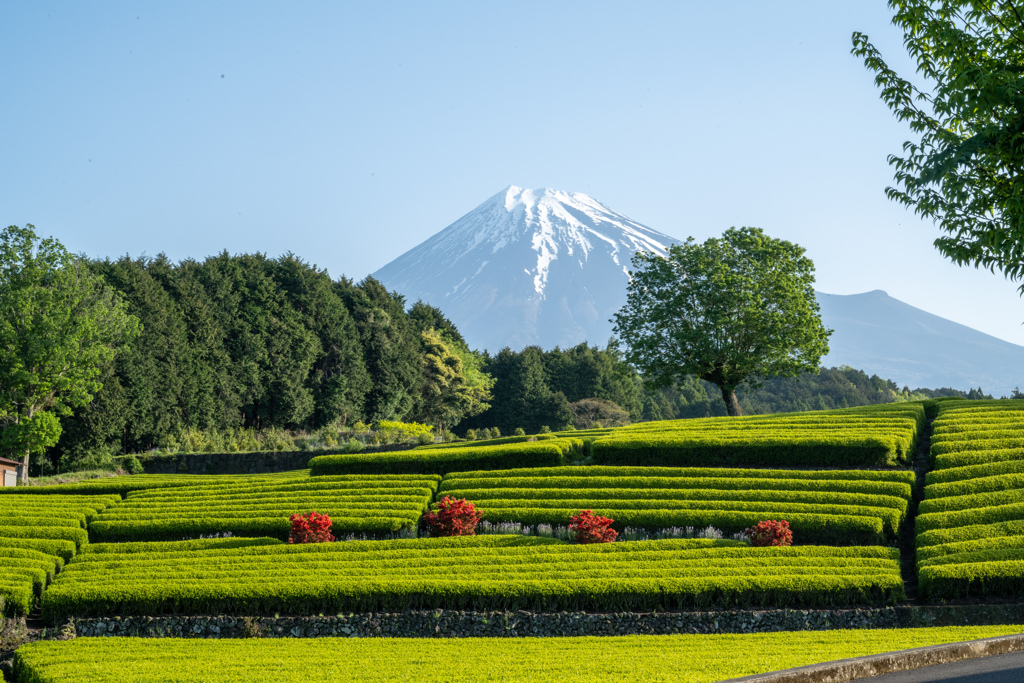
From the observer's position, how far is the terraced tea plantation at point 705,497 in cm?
1636

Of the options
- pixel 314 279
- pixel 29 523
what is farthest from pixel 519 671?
pixel 314 279

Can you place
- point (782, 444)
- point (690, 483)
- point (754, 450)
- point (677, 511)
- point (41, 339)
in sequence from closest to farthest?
1. point (677, 511)
2. point (690, 483)
3. point (782, 444)
4. point (754, 450)
5. point (41, 339)

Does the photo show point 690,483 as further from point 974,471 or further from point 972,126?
point 972,126

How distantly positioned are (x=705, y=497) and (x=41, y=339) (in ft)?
94.1

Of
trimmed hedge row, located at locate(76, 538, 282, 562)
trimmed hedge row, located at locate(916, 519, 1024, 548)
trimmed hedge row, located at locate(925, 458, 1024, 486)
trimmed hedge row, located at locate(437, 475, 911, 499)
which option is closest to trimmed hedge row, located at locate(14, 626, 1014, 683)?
trimmed hedge row, located at locate(916, 519, 1024, 548)

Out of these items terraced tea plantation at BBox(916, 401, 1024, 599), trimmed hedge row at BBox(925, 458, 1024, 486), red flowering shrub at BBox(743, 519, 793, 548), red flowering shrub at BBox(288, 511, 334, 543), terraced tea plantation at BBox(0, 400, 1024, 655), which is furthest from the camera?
trimmed hedge row at BBox(925, 458, 1024, 486)

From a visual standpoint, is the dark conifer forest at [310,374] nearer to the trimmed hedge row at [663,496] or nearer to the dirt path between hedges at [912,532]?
the dirt path between hedges at [912,532]

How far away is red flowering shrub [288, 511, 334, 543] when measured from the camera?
17.7m

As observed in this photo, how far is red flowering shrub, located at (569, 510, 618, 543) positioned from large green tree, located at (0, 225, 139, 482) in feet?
83.9

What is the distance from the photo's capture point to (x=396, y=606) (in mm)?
14039

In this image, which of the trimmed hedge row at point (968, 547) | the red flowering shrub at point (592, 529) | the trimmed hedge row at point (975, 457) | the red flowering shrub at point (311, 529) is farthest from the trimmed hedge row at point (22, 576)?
the trimmed hedge row at point (975, 457)

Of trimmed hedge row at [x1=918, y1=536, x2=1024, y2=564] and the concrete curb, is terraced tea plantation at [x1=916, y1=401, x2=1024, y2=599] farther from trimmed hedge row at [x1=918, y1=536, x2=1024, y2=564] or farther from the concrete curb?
the concrete curb

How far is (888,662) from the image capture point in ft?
28.1

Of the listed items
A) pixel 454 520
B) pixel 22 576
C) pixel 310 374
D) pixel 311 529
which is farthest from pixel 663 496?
pixel 310 374
